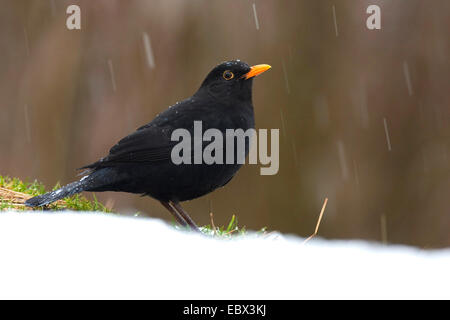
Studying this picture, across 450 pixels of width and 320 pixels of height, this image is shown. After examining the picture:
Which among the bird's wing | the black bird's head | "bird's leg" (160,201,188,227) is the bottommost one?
"bird's leg" (160,201,188,227)

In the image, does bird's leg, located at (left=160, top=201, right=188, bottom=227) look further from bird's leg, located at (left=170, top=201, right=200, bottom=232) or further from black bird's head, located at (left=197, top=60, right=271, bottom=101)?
black bird's head, located at (left=197, top=60, right=271, bottom=101)

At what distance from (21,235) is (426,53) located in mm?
5178

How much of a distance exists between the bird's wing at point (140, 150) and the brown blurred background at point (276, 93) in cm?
258

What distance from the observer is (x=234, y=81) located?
163 inches

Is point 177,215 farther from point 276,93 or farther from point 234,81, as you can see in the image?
point 276,93

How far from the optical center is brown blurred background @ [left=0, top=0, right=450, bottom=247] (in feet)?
20.0

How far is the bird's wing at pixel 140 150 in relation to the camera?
12.2ft

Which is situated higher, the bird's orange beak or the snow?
the bird's orange beak

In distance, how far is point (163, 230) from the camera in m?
2.78

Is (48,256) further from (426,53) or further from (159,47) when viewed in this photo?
(426,53)

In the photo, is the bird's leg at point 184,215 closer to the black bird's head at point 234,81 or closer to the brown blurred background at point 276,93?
the black bird's head at point 234,81

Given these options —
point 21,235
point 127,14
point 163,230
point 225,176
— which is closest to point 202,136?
point 225,176

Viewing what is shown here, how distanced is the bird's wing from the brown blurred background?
2.58m

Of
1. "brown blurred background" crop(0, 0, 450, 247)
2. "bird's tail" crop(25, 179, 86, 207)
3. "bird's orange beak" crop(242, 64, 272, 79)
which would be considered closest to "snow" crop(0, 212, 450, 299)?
"bird's tail" crop(25, 179, 86, 207)
